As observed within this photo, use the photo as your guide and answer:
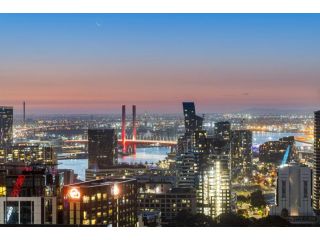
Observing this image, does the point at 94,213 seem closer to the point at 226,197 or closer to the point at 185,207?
the point at 185,207

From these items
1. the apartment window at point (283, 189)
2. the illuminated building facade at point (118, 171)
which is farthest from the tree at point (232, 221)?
the illuminated building facade at point (118, 171)

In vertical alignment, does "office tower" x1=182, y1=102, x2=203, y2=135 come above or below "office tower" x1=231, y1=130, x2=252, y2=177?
above

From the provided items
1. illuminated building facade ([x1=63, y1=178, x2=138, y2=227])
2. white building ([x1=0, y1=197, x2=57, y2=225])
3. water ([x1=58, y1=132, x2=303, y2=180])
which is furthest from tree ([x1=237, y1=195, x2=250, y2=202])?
white building ([x1=0, y1=197, x2=57, y2=225])

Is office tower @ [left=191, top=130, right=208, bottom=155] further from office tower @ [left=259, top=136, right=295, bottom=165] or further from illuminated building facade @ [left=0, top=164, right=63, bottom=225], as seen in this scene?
illuminated building facade @ [left=0, top=164, right=63, bottom=225]

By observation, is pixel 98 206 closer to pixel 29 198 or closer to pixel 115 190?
pixel 115 190

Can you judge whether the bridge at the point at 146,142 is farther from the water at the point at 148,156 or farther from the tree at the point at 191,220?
the tree at the point at 191,220
